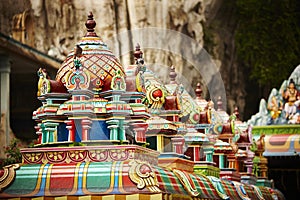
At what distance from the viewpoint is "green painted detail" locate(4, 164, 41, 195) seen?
12697mm

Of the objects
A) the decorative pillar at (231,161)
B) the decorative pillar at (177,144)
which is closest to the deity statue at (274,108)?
the decorative pillar at (231,161)

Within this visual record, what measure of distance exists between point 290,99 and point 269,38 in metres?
15.3

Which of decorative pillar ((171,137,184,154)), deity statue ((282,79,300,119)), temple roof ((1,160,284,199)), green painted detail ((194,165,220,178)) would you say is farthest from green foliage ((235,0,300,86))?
temple roof ((1,160,284,199))

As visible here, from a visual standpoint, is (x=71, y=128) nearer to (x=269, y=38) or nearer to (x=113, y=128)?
(x=113, y=128)

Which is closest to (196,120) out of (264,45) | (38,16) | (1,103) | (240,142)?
(240,142)

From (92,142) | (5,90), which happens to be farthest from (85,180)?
(5,90)

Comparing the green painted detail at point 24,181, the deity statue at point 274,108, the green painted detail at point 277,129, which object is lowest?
the green painted detail at point 24,181

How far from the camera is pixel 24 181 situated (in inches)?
502

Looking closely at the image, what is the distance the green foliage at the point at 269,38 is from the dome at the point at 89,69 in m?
31.5

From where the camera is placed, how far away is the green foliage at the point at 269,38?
44906mm

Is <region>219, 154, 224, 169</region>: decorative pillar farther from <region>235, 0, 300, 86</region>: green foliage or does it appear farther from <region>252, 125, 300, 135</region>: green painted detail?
<region>235, 0, 300, 86</region>: green foliage

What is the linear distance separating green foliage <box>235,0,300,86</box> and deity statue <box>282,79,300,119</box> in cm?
1378

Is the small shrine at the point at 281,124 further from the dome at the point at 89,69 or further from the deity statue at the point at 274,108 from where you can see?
the dome at the point at 89,69

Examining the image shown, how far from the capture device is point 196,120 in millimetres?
18438
